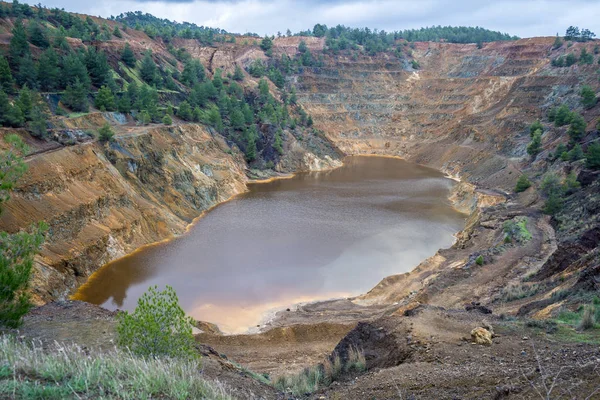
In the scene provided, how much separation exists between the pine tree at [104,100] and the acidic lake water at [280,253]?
1878 cm

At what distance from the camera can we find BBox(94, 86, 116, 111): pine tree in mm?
53047

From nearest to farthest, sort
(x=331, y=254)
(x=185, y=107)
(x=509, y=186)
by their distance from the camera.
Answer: (x=331, y=254) → (x=509, y=186) → (x=185, y=107)

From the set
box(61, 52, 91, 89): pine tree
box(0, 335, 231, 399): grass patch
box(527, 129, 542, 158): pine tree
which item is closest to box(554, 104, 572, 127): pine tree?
box(527, 129, 542, 158): pine tree

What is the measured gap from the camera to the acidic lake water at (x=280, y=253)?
3053 cm

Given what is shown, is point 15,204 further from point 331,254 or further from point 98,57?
point 98,57

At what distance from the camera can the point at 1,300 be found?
1339 cm

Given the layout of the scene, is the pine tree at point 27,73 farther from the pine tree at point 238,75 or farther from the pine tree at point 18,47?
the pine tree at point 238,75

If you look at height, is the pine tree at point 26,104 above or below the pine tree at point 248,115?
below

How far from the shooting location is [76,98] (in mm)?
49188

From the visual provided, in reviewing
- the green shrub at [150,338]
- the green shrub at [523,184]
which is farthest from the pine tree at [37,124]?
the green shrub at [523,184]

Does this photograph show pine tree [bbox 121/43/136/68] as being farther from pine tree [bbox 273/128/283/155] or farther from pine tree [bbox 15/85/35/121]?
pine tree [bbox 15/85/35/121]

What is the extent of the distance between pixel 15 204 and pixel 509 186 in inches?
2256

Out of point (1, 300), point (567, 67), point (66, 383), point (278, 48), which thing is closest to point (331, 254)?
point (1, 300)

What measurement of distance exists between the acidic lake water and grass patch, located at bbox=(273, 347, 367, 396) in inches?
490
